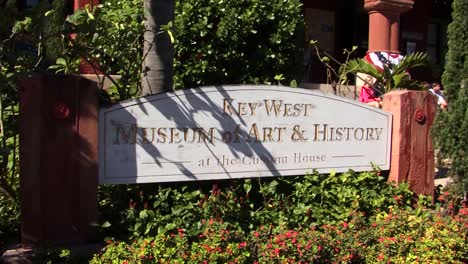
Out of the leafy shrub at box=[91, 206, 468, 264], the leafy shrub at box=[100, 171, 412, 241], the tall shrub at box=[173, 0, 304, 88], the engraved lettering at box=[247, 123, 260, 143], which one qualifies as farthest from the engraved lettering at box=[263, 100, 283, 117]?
the tall shrub at box=[173, 0, 304, 88]

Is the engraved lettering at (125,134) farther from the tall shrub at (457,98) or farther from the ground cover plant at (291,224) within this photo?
the tall shrub at (457,98)

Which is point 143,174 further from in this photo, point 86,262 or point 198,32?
point 198,32

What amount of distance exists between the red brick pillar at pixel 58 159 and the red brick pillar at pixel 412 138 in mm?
2447

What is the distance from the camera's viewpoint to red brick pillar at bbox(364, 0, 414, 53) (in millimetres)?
9594

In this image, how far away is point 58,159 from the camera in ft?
10.9

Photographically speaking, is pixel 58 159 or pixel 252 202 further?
pixel 252 202

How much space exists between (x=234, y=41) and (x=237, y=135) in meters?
1.71

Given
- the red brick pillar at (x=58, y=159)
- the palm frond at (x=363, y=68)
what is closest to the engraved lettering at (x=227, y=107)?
the red brick pillar at (x=58, y=159)

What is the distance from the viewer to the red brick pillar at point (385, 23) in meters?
9.59

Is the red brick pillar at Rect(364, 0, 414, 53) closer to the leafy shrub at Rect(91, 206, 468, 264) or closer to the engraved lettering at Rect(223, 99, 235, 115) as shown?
the leafy shrub at Rect(91, 206, 468, 264)

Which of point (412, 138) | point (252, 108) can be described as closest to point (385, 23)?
point (412, 138)

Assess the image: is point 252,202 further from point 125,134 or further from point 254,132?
point 125,134

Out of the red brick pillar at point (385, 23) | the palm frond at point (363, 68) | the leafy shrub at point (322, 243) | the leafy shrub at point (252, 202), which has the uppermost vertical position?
the red brick pillar at point (385, 23)

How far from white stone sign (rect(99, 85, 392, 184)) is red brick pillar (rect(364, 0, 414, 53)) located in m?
5.48
